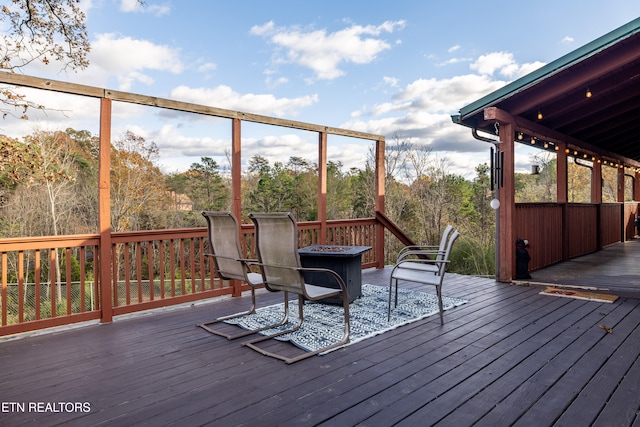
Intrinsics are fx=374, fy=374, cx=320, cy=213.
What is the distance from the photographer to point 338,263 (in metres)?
4.16

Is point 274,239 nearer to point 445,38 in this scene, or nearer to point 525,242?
point 525,242

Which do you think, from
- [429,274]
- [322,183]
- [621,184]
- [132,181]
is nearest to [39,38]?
[322,183]

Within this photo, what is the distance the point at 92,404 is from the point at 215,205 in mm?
10309

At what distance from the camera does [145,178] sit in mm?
11078

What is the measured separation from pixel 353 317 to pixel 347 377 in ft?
4.30

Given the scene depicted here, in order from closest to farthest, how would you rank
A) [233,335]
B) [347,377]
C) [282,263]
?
[347,377] < [282,263] < [233,335]

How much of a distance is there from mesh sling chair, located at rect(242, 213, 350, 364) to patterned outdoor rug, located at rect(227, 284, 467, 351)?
0.18 meters

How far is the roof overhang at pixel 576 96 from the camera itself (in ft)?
14.0

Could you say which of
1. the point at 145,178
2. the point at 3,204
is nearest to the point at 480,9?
the point at 145,178

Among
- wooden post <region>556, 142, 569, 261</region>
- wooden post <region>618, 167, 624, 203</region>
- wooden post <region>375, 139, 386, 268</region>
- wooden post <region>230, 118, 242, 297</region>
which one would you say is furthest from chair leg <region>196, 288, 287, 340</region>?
wooden post <region>618, 167, 624, 203</region>

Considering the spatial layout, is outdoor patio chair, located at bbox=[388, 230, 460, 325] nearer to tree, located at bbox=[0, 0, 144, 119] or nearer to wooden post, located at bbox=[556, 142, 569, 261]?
wooden post, located at bbox=[556, 142, 569, 261]

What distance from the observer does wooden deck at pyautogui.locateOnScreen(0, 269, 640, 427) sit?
1924 mm

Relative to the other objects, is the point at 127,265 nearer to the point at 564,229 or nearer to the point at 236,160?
the point at 236,160

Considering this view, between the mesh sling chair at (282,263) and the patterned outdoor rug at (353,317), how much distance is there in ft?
0.58
